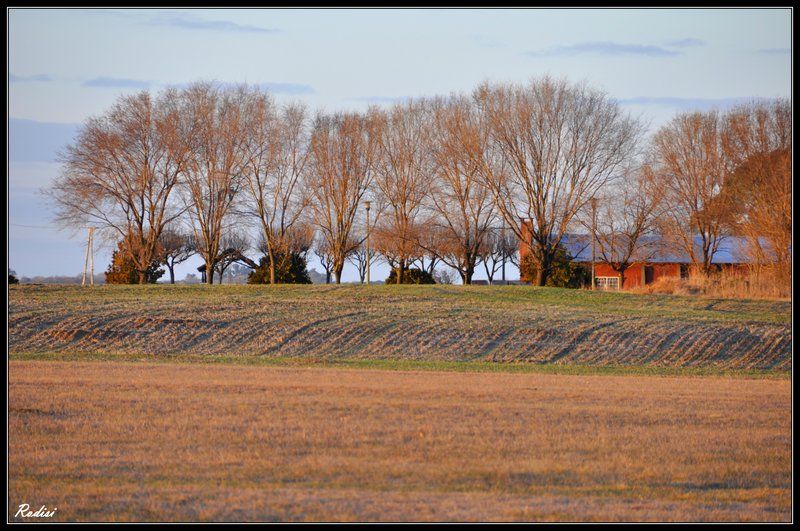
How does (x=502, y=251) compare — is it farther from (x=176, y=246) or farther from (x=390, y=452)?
(x=390, y=452)

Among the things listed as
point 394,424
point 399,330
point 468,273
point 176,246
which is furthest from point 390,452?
point 176,246

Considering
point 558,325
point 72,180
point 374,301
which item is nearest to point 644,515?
point 558,325

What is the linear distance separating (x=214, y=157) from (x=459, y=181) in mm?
13883

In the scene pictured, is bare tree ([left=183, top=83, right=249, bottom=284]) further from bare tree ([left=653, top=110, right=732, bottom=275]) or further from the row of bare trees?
bare tree ([left=653, top=110, right=732, bottom=275])

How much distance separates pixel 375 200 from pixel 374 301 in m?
22.6

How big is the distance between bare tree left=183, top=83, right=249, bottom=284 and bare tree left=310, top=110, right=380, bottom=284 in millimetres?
5153

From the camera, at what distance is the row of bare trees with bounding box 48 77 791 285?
50.2m

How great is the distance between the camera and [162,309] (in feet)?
109

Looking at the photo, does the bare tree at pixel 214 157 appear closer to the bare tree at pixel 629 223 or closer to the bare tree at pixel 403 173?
the bare tree at pixel 403 173

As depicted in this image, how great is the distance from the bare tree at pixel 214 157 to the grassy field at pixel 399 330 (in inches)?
600

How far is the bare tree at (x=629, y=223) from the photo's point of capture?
56.8 metres

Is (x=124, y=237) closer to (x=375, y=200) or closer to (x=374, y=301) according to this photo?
(x=375, y=200)

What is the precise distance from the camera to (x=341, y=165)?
5791 centimetres

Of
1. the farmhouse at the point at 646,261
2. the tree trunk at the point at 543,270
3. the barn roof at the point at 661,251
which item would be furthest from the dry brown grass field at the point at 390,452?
the farmhouse at the point at 646,261
